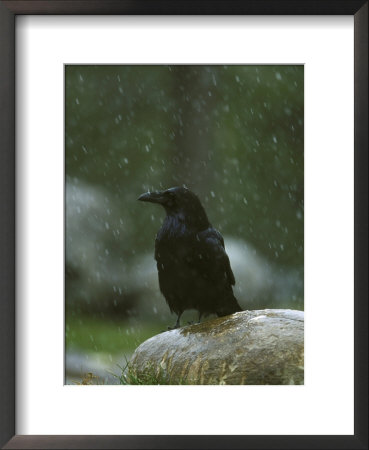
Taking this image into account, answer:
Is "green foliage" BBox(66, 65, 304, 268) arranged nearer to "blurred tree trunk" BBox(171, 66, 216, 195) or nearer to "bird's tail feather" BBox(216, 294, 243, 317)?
"blurred tree trunk" BBox(171, 66, 216, 195)

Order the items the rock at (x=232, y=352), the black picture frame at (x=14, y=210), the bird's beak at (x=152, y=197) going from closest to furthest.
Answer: the black picture frame at (x=14, y=210) < the rock at (x=232, y=352) < the bird's beak at (x=152, y=197)

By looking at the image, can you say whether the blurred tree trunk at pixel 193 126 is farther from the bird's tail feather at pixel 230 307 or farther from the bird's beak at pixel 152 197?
the bird's tail feather at pixel 230 307

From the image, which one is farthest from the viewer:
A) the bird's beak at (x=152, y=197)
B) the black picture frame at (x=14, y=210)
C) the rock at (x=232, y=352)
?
the bird's beak at (x=152, y=197)

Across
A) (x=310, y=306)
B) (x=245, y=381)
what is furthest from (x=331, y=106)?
(x=245, y=381)

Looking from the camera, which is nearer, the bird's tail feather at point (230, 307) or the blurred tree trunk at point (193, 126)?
the blurred tree trunk at point (193, 126)

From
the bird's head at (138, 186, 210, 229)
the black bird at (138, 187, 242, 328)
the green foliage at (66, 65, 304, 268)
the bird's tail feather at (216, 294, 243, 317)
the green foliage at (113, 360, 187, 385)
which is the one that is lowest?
the green foliage at (113, 360, 187, 385)

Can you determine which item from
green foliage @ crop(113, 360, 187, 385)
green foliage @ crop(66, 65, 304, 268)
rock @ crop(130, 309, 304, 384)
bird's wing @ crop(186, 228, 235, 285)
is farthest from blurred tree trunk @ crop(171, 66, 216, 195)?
green foliage @ crop(113, 360, 187, 385)

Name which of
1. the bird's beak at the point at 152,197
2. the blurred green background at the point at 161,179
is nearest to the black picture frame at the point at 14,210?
the blurred green background at the point at 161,179

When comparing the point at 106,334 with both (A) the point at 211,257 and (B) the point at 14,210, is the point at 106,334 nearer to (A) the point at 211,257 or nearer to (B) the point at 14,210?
(A) the point at 211,257
